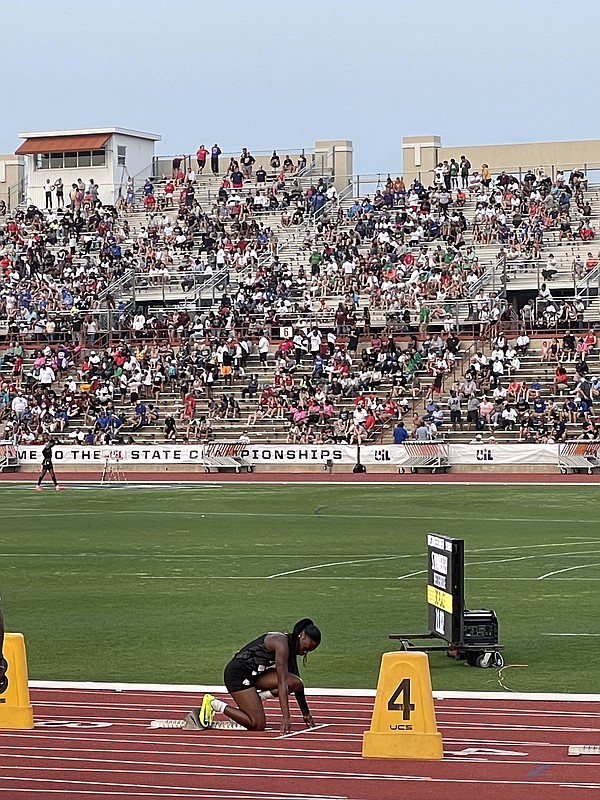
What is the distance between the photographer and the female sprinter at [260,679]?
1090 centimetres

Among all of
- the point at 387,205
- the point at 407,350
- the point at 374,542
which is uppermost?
the point at 387,205

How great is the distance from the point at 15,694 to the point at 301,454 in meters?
34.3

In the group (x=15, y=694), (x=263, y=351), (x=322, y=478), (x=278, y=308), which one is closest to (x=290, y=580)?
(x=15, y=694)

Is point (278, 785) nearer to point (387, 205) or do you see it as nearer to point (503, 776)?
point (503, 776)

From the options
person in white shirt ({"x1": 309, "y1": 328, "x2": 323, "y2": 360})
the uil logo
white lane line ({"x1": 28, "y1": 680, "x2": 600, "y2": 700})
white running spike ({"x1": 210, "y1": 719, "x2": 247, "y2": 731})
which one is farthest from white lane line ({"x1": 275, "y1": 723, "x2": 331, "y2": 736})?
person in white shirt ({"x1": 309, "y1": 328, "x2": 323, "y2": 360})

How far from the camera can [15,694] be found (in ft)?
36.8

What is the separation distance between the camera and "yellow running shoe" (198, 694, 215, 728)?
36.4ft

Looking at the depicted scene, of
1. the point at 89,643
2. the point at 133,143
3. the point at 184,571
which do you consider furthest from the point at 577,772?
the point at 133,143

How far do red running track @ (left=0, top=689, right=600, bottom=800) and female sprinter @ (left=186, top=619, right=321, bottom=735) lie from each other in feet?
0.44

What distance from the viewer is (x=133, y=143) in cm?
6925

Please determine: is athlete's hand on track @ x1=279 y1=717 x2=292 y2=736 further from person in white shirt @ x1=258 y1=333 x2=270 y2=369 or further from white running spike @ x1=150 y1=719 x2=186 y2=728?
person in white shirt @ x1=258 y1=333 x2=270 y2=369

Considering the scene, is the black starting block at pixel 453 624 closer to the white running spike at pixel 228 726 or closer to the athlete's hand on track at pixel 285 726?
the white running spike at pixel 228 726

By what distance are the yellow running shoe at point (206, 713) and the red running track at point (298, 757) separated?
0.35 feet

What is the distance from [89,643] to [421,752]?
6125mm
